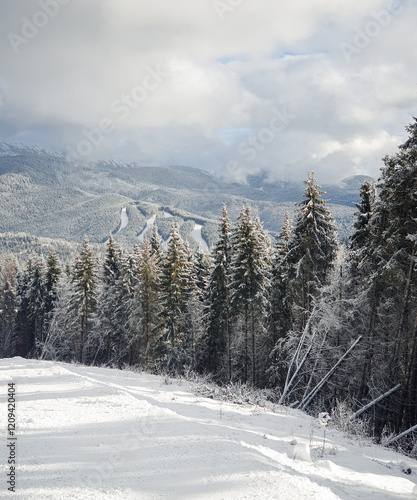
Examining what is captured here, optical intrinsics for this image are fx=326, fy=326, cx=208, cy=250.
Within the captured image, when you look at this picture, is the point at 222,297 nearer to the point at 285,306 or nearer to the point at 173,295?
the point at 173,295

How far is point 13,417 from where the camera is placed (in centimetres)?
585

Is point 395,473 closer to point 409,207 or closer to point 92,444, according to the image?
point 92,444

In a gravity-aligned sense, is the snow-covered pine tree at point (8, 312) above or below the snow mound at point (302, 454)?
below

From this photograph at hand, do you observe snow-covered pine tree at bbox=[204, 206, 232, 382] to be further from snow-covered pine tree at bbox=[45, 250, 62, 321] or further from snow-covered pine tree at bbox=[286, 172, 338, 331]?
snow-covered pine tree at bbox=[45, 250, 62, 321]

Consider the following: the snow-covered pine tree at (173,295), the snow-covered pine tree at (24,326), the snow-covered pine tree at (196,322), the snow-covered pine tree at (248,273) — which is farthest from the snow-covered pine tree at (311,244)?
the snow-covered pine tree at (24,326)

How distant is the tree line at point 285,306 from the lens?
45.1 ft

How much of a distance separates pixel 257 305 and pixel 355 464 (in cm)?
1743

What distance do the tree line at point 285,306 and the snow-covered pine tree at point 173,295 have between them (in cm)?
10

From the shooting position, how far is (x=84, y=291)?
34219 mm

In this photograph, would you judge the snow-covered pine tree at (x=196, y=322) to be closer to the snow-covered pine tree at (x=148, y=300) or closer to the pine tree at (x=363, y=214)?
the snow-covered pine tree at (x=148, y=300)

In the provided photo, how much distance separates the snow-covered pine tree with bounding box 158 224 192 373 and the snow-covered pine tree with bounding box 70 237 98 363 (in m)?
10.5

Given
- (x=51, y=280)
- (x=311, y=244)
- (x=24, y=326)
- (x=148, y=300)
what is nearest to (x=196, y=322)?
(x=148, y=300)

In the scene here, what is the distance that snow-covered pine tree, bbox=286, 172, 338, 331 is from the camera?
18938 mm

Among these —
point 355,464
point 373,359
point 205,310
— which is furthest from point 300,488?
point 205,310
